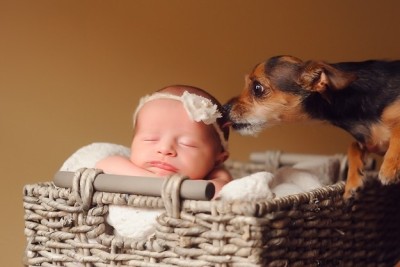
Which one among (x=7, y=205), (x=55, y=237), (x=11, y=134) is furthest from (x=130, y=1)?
(x=55, y=237)

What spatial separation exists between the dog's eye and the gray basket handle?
35 centimetres

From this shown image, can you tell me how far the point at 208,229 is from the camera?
1008mm

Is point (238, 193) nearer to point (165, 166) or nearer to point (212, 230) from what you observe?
point (212, 230)

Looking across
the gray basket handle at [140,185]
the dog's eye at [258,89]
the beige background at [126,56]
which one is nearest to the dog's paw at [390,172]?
the dog's eye at [258,89]

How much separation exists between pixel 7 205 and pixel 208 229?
0.92 metres

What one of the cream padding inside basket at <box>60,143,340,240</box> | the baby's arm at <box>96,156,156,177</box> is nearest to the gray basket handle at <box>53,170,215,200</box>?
the cream padding inside basket at <box>60,143,340,240</box>

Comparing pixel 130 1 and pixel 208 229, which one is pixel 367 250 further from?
pixel 130 1

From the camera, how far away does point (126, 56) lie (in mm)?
1870

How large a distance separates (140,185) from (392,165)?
47 cm

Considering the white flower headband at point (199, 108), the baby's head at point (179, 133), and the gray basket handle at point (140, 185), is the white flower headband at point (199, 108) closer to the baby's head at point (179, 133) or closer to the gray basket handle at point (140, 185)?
the baby's head at point (179, 133)

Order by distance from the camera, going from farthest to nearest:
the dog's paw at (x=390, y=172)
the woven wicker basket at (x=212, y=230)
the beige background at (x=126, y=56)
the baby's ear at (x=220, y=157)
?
the beige background at (x=126, y=56), the baby's ear at (x=220, y=157), the dog's paw at (x=390, y=172), the woven wicker basket at (x=212, y=230)

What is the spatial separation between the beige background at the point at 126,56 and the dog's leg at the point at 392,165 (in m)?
0.72

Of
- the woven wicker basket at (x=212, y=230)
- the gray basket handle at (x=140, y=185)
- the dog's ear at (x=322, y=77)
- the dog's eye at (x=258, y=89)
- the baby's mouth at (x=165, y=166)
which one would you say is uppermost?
the dog's ear at (x=322, y=77)

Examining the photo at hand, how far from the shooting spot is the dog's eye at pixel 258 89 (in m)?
1.31
